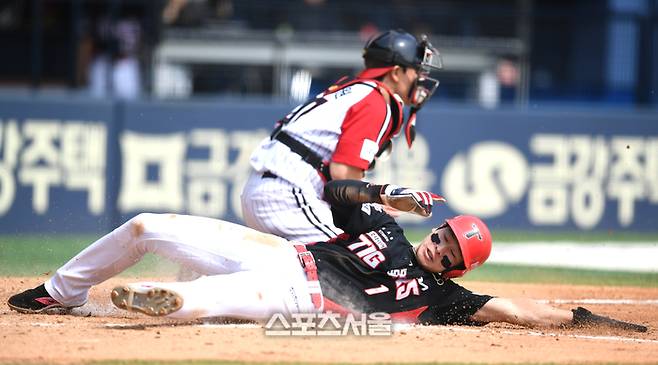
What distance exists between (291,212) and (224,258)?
2.44ft

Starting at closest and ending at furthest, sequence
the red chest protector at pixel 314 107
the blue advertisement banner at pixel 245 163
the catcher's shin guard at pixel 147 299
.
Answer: the catcher's shin guard at pixel 147 299 → the red chest protector at pixel 314 107 → the blue advertisement banner at pixel 245 163

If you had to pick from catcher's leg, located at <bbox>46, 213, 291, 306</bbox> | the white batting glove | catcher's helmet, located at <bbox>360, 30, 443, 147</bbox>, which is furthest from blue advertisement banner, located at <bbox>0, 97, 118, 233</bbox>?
the white batting glove

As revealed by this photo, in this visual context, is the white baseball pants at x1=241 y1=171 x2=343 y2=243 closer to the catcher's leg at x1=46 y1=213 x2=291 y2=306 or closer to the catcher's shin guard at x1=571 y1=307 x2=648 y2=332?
the catcher's leg at x1=46 y1=213 x2=291 y2=306

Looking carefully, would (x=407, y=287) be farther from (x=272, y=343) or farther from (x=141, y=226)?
(x=141, y=226)

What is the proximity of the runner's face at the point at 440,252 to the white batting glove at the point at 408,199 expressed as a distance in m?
0.32

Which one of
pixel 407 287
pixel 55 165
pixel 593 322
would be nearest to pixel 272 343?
pixel 407 287

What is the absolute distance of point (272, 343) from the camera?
19.7 ft

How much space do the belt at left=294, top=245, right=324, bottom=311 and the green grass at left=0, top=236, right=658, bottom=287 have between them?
2.70 meters

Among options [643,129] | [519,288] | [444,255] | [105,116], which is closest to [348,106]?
[444,255]

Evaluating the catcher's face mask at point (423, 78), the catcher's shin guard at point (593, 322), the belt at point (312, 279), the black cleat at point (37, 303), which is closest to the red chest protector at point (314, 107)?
the catcher's face mask at point (423, 78)

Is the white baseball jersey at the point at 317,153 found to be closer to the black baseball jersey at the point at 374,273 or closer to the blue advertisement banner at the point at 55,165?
the black baseball jersey at the point at 374,273

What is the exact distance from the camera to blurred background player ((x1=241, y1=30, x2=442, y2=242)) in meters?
6.95

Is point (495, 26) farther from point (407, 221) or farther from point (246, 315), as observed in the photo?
point (246, 315)

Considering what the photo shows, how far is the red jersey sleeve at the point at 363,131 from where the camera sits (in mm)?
6898
